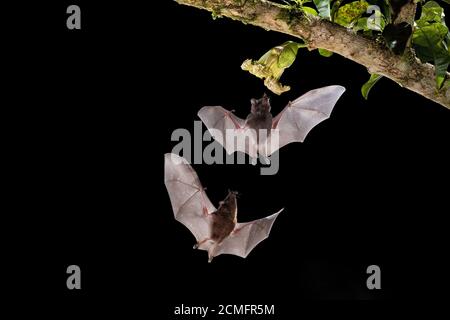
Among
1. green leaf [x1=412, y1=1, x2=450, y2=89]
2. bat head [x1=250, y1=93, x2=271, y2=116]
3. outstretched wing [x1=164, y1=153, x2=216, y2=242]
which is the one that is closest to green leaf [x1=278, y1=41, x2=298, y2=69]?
bat head [x1=250, y1=93, x2=271, y2=116]

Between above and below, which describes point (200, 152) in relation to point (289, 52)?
below

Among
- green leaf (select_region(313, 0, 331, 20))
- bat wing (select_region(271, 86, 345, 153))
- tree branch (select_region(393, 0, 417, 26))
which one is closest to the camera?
tree branch (select_region(393, 0, 417, 26))

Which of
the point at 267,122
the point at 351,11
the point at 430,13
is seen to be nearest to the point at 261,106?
the point at 267,122

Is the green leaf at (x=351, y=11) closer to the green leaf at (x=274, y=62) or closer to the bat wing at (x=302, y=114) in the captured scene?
the green leaf at (x=274, y=62)

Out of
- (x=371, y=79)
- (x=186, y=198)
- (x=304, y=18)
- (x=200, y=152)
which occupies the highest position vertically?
(x=304, y=18)

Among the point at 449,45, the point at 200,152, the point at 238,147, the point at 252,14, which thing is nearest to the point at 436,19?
the point at 449,45

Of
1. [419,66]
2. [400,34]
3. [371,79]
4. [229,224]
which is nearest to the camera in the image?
[400,34]

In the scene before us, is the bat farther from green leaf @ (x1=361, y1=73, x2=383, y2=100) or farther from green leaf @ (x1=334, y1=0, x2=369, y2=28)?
green leaf @ (x1=334, y1=0, x2=369, y2=28)

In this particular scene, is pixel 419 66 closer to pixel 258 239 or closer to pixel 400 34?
pixel 400 34
